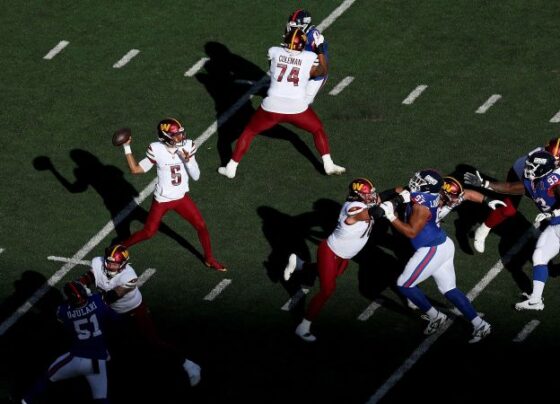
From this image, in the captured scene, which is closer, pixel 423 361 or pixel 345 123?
pixel 423 361

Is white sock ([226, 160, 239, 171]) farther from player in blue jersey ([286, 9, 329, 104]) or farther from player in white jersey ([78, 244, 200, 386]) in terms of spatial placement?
player in white jersey ([78, 244, 200, 386])

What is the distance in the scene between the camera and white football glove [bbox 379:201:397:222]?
59.5ft

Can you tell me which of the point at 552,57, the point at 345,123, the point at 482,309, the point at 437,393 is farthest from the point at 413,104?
the point at 437,393

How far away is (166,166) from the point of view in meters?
19.7

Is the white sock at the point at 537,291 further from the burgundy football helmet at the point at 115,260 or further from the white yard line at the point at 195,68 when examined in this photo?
the white yard line at the point at 195,68

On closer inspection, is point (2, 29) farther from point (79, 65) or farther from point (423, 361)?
point (423, 361)

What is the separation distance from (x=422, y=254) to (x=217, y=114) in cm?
590

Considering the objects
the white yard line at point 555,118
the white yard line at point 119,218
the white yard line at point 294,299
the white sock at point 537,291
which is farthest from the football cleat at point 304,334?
the white yard line at point 555,118

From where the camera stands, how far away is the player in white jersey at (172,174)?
19516 mm

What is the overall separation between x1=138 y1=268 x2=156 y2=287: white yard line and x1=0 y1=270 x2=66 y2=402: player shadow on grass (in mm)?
1111

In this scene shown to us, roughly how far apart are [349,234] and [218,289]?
233 cm

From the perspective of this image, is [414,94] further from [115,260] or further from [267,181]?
[115,260]

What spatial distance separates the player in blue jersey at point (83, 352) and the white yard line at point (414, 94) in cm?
742

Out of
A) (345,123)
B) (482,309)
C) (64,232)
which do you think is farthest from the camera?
(345,123)
